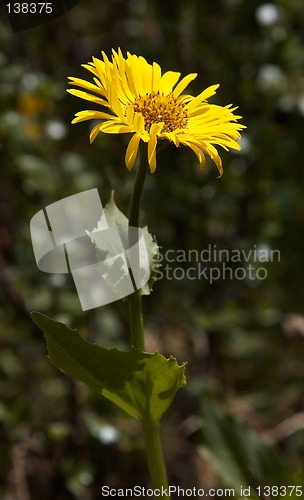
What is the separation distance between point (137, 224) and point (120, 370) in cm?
19

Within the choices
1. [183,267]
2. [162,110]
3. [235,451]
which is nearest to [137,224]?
[162,110]

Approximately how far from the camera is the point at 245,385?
187 cm

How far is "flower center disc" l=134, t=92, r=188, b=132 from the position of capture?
847 mm

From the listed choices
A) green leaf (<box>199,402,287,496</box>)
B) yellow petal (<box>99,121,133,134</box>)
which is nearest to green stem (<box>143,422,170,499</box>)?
green leaf (<box>199,402,287,496</box>)

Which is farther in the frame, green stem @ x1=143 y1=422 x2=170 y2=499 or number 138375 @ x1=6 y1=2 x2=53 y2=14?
number 138375 @ x1=6 y1=2 x2=53 y2=14

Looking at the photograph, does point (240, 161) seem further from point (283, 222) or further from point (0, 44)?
point (0, 44)

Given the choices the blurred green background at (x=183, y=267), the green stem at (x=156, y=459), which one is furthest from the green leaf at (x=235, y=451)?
the green stem at (x=156, y=459)

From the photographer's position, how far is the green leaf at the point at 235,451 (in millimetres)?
1253

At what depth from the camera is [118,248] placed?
2.84 ft

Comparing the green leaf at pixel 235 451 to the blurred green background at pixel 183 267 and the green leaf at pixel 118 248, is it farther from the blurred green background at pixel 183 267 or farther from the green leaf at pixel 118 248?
the green leaf at pixel 118 248

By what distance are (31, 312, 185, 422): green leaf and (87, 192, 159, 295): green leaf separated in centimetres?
9

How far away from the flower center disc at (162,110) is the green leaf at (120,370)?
0.92ft

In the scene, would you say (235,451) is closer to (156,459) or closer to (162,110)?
(156,459)

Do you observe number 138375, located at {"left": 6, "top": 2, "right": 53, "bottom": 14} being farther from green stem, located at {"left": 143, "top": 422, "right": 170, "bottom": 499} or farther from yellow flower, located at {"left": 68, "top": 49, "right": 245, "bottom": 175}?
green stem, located at {"left": 143, "top": 422, "right": 170, "bottom": 499}
